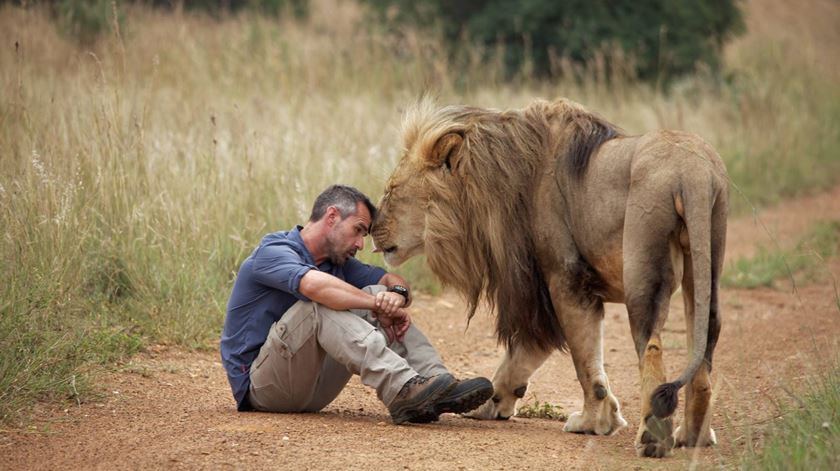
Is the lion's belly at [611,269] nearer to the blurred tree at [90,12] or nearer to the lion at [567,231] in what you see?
the lion at [567,231]

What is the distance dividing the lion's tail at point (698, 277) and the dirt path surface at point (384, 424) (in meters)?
0.23

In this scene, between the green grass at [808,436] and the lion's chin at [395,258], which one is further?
the lion's chin at [395,258]

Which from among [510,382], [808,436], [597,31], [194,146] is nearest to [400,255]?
[510,382]

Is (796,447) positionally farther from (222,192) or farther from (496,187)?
(222,192)

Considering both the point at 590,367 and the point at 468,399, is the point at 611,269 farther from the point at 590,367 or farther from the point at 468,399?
the point at 468,399

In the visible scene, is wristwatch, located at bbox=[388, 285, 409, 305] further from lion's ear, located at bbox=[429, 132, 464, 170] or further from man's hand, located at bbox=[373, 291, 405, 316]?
lion's ear, located at bbox=[429, 132, 464, 170]

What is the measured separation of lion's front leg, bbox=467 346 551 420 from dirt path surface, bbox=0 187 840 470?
12 centimetres

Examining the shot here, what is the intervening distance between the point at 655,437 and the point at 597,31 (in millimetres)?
10917

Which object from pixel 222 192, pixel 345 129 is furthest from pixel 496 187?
pixel 345 129

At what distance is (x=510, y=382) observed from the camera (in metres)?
5.21

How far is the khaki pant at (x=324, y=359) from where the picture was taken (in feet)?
15.0

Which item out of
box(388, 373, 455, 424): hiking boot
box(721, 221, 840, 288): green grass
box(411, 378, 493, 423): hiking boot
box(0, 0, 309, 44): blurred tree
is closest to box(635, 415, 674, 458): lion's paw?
box(411, 378, 493, 423): hiking boot

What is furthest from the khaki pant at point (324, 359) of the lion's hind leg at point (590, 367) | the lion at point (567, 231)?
the lion's hind leg at point (590, 367)

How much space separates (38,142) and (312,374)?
125 inches
